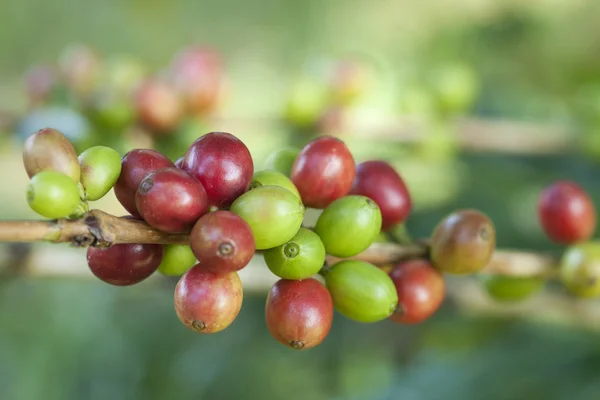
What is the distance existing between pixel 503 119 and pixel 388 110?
0.38m

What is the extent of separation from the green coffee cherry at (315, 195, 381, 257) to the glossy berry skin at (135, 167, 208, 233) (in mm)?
124

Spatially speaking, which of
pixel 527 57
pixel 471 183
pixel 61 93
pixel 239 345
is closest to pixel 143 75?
pixel 61 93

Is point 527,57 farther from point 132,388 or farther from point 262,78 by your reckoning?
point 132,388

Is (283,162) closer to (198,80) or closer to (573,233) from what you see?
(573,233)

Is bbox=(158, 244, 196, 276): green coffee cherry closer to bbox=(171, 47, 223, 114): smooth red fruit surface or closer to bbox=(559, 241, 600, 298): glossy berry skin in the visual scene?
bbox=(559, 241, 600, 298): glossy berry skin

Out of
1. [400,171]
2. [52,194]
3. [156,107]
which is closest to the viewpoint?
[52,194]

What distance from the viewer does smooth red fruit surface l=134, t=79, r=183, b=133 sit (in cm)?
134

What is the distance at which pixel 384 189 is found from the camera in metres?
0.67

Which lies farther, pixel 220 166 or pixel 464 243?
pixel 464 243

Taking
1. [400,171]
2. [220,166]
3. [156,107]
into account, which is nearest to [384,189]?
[220,166]

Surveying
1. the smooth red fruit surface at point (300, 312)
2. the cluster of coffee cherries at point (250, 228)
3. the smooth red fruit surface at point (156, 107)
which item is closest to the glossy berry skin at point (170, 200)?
the cluster of coffee cherries at point (250, 228)

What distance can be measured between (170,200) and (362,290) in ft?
0.65

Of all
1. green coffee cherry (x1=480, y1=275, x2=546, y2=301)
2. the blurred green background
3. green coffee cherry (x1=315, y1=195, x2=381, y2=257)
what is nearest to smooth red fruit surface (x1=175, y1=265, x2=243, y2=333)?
green coffee cherry (x1=315, y1=195, x2=381, y2=257)

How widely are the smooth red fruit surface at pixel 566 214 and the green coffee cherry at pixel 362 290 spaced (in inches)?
12.0
